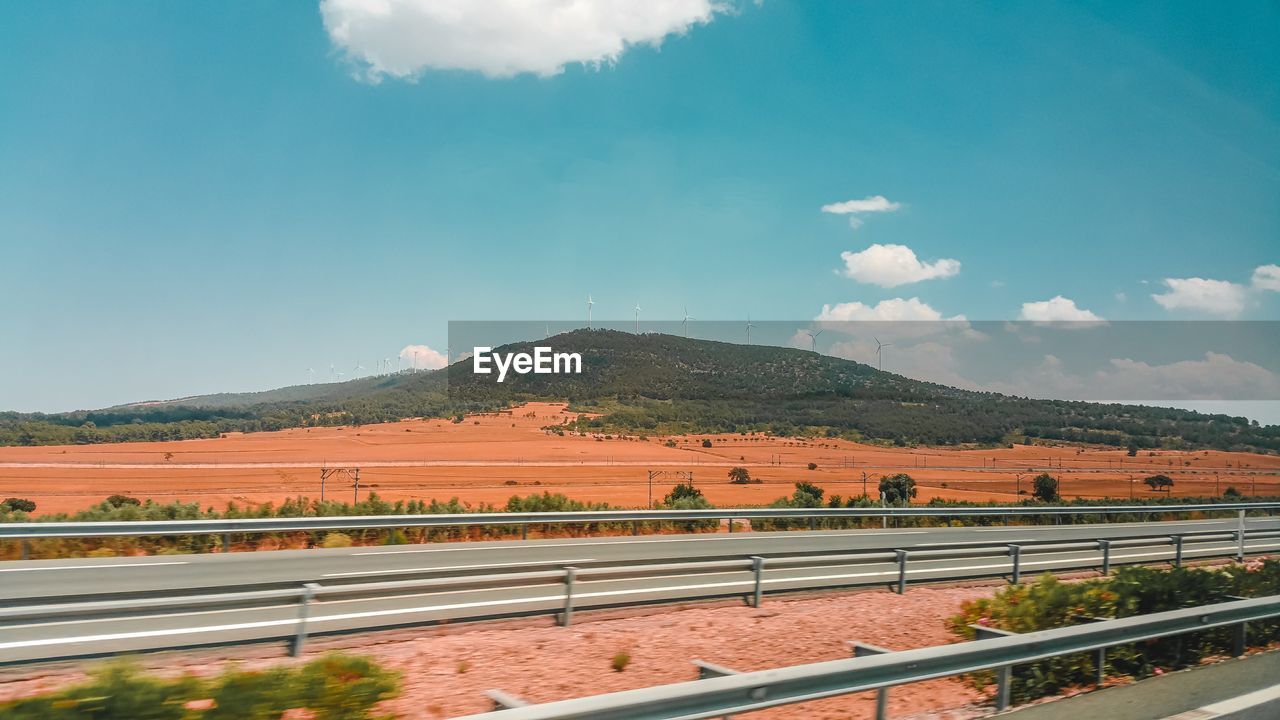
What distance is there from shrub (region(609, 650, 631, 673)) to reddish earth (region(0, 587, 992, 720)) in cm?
10

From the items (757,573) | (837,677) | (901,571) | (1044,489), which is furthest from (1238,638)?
(1044,489)

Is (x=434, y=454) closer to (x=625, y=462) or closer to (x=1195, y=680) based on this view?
(x=625, y=462)

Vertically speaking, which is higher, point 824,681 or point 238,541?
point 824,681

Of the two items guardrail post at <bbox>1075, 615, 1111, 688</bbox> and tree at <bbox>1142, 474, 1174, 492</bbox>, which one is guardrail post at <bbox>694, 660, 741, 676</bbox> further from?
tree at <bbox>1142, 474, 1174, 492</bbox>

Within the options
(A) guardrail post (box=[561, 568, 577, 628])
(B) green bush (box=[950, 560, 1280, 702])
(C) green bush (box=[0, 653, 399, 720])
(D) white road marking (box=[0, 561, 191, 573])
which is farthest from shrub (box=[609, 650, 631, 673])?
(D) white road marking (box=[0, 561, 191, 573])

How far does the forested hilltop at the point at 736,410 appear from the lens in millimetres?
146875

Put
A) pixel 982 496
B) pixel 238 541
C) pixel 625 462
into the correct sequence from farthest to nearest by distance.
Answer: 1. pixel 625 462
2. pixel 982 496
3. pixel 238 541

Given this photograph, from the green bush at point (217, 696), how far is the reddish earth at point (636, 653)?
645 mm

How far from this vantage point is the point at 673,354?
654ft

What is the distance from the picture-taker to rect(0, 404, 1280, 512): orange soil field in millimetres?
70188

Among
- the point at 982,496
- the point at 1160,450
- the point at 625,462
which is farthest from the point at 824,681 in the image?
the point at 1160,450

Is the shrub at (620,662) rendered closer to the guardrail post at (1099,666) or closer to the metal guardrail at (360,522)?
the guardrail post at (1099,666)

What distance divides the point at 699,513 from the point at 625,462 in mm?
81999

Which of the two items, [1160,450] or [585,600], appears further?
[1160,450]
